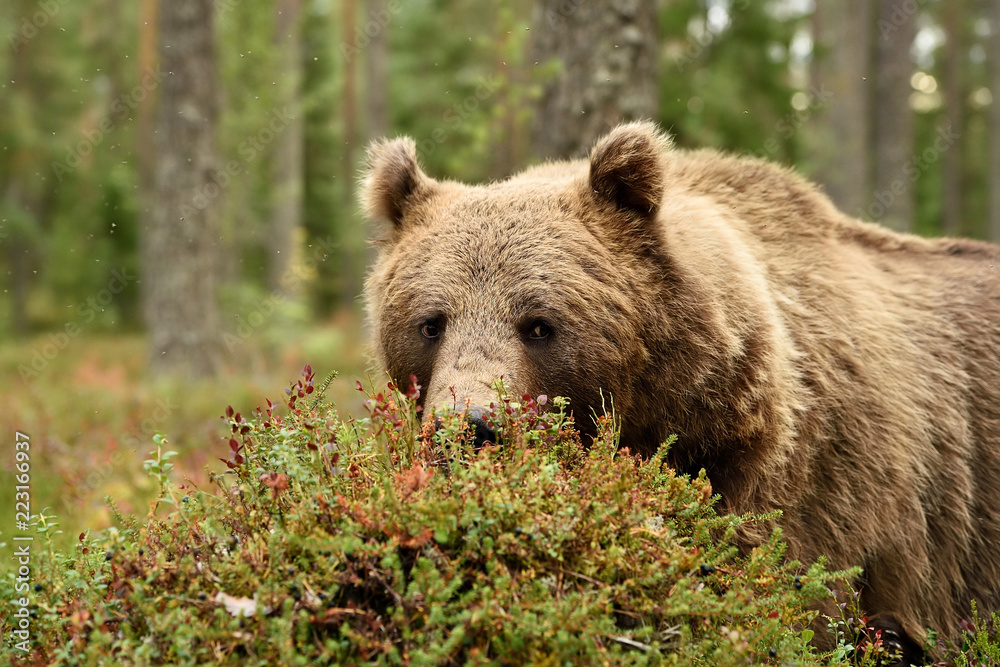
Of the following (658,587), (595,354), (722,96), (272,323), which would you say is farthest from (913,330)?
(272,323)

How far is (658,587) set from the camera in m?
2.34

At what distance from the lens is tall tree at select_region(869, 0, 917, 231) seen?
1398cm

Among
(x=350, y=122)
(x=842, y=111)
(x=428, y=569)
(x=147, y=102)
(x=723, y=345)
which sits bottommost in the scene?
(x=428, y=569)

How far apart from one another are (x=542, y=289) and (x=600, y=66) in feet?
12.2

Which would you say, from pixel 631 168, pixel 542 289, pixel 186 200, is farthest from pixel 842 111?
pixel 542 289

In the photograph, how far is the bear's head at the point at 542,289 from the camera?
3287mm

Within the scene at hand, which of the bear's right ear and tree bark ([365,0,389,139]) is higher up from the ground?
tree bark ([365,0,389,139])

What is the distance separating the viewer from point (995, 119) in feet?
61.0

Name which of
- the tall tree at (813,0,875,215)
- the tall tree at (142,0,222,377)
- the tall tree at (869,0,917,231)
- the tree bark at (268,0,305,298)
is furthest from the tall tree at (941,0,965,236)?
the tall tree at (142,0,222,377)

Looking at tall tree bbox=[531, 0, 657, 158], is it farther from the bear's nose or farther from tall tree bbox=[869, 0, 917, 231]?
tall tree bbox=[869, 0, 917, 231]

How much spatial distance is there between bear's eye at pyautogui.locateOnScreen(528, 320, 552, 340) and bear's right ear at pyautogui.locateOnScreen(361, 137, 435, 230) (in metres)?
1.01

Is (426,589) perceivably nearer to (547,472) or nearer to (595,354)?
(547,472)

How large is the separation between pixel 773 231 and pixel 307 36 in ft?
83.7

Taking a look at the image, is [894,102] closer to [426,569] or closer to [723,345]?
[723,345]
